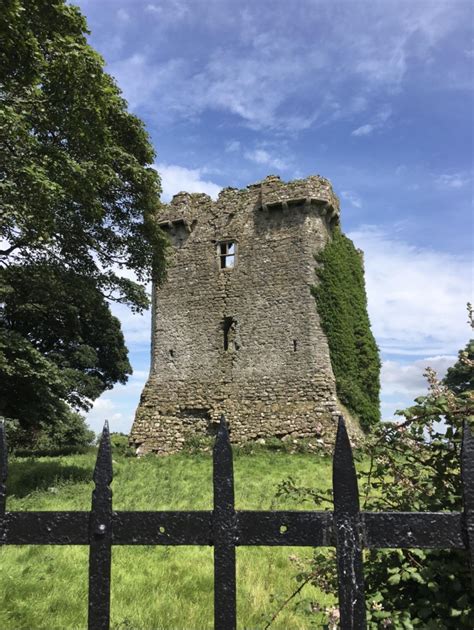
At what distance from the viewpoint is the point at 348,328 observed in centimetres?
1881

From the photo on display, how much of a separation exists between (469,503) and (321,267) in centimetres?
1712

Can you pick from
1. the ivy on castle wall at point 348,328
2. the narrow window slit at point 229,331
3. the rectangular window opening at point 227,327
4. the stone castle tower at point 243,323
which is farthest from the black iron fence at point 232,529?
the rectangular window opening at point 227,327

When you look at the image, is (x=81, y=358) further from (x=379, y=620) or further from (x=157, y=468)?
(x=379, y=620)

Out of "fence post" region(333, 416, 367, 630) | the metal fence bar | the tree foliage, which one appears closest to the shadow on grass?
the metal fence bar

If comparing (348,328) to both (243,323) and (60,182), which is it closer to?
(243,323)

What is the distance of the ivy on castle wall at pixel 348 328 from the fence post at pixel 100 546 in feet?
53.0

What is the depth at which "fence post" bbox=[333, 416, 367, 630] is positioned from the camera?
204cm

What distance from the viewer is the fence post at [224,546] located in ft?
6.90

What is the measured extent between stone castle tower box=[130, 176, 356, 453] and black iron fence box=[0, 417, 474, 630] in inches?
592

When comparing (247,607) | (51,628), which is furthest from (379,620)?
Result: (51,628)

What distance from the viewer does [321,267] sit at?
1877cm

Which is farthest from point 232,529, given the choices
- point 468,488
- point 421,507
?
point 421,507

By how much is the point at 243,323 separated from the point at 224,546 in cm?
1693

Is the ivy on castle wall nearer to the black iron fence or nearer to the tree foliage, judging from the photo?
the tree foliage
